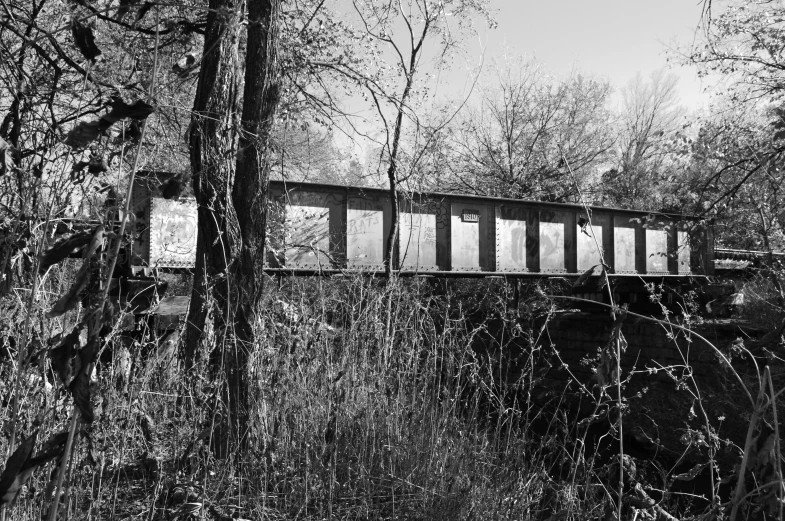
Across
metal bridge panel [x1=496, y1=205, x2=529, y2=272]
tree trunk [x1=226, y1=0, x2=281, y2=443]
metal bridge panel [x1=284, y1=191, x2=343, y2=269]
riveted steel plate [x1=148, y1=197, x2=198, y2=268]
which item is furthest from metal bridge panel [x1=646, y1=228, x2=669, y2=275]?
tree trunk [x1=226, y1=0, x2=281, y2=443]

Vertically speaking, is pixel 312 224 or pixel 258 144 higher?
pixel 312 224

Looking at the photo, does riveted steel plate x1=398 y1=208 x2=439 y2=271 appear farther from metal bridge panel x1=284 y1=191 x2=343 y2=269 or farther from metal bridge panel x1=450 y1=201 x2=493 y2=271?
metal bridge panel x1=284 y1=191 x2=343 y2=269

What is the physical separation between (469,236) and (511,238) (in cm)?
130

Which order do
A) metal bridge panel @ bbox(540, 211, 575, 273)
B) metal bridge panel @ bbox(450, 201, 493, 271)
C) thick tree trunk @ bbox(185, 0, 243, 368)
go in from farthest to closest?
metal bridge panel @ bbox(540, 211, 575, 273) < metal bridge panel @ bbox(450, 201, 493, 271) < thick tree trunk @ bbox(185, 0, 243, 368)

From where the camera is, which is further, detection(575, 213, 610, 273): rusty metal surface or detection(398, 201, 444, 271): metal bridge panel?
detection(575, 213, 610, 273): rusty metal surface

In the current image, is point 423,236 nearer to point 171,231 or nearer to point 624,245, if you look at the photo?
point 171,231

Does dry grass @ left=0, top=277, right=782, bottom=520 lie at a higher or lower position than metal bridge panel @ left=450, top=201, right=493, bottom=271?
lower

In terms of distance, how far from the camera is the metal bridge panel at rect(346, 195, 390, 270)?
14280 millimetres

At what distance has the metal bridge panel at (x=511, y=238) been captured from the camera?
16484 millimetres

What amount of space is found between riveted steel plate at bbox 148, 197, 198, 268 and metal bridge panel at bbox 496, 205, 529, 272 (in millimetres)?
7281

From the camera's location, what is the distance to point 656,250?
1961 cm

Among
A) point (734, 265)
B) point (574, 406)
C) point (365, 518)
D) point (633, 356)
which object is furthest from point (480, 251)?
point (365, 518)

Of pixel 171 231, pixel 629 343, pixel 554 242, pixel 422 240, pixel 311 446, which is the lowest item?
pixel 629 343

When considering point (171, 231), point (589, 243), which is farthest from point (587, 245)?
point (171, 231)
